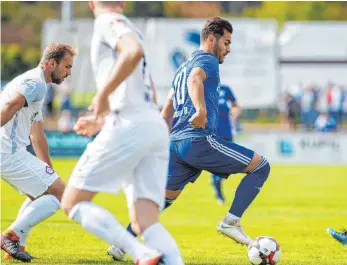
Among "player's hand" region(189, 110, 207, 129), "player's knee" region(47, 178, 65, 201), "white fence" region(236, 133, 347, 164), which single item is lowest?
"white fence" region(236, 133, 347, 164)

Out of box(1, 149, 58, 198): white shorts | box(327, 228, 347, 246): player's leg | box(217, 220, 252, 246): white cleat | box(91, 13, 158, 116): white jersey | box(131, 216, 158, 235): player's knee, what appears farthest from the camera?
box(327, 228, 347, 246): player's leg

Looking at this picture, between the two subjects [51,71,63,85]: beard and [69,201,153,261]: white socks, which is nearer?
[69,201,153,261]: white socks

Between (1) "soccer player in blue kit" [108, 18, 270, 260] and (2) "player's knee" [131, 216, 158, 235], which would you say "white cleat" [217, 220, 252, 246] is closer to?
(1) "soccer player in blue kit" [108, 18, 270, 260]

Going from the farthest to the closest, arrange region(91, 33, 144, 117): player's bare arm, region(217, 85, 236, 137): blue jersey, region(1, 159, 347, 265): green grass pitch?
1. region(217, 85, 236, 137): blue jersey
2. region(1, 159, 347, 265): green grass pitch
3. region(91, 33, 144, 117): player's bare arm

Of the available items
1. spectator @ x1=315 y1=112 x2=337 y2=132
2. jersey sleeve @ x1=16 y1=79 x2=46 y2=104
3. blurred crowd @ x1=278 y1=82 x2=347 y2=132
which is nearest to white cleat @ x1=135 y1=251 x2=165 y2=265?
jersey sleeve @ x1=16 y1=79 x2=46 y2=104

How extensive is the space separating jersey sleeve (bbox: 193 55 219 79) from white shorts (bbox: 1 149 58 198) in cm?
168

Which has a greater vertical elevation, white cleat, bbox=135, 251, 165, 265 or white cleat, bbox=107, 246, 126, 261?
white cleat, bbox=135, 251, 165, 265

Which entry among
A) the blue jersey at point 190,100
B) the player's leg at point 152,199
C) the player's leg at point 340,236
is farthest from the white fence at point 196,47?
the player's leg at point 152,199

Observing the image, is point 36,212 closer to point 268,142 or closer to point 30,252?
point 30,252

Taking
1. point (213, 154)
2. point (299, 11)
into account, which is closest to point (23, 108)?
point (213, 154)

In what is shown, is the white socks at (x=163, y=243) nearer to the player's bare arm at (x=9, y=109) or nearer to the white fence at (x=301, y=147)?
the player's bare arm at (x=9, y=109)

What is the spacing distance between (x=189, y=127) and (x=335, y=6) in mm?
54020

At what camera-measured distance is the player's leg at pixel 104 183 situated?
6512mm

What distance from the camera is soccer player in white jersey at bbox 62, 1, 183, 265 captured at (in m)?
6.50
